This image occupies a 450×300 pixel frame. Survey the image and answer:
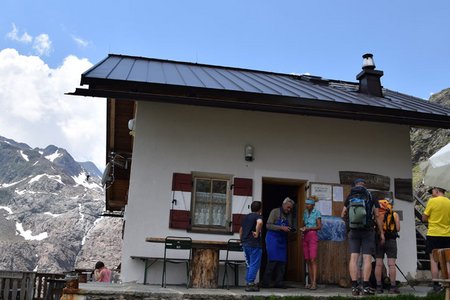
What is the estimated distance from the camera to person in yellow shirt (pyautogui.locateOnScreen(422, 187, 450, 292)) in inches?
290

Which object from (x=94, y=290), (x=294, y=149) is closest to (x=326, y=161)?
(x=294, y=149)

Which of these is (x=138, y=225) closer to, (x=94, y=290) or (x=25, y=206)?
(x=94, y=290)

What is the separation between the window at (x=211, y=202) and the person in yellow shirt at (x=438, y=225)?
11.4 ft

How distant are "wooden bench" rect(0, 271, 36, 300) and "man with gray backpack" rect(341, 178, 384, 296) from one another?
25.3 ft

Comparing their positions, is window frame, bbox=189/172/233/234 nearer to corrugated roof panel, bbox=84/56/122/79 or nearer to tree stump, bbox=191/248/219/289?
tree stump, bbox=191/248/219/289

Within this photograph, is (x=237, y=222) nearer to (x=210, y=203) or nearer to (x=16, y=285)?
(x=210, y=203)

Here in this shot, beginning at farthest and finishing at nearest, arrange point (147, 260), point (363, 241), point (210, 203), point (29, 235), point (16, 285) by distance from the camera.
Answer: point (29, 235)
point (16, 285)
point (210, 203)
point (147, 260)
point (363, 241)

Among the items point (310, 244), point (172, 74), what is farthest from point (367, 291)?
point (172, 74)

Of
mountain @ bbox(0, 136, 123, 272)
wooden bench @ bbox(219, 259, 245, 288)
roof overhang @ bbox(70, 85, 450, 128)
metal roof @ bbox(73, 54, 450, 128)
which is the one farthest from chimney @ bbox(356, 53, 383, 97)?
mountain @ bbox(0, 136, 123, 272)

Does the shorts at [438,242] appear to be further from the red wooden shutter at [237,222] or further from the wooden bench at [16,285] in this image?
the wooden bench at [16,285]

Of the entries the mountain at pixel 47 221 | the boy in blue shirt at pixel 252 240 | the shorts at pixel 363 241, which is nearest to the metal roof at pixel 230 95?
the boy in blue shirt at pixel 252 240

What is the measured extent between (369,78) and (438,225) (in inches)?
197

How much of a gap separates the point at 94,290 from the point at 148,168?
2871 mm

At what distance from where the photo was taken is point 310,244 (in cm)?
810
